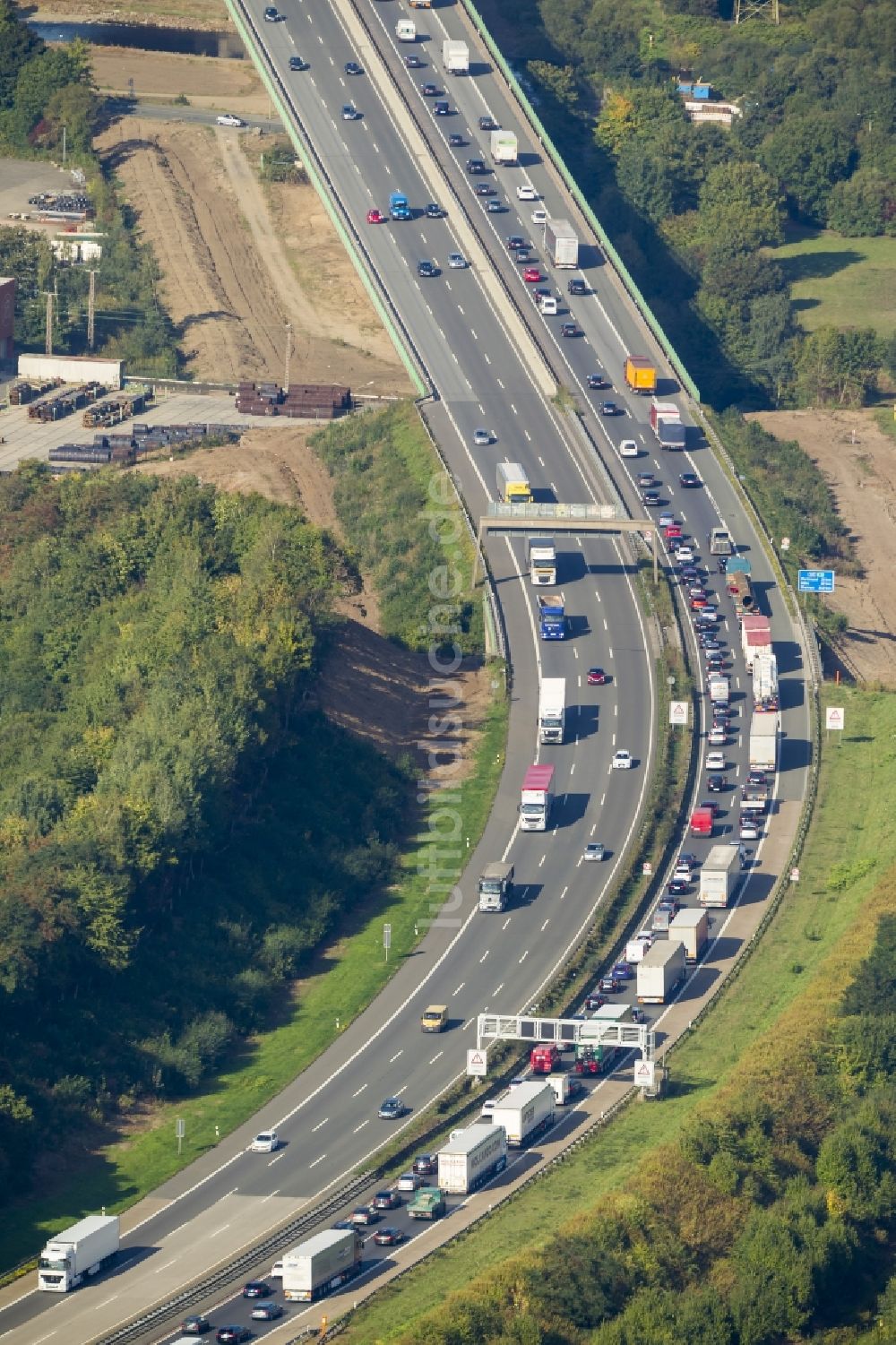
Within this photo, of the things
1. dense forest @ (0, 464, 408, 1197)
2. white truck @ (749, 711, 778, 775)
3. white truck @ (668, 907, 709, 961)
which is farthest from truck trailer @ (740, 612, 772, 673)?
white truck @ (668, 907, 709, 961)

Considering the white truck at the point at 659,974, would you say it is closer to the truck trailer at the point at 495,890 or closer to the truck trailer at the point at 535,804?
the truck trailer at the point at 495,890

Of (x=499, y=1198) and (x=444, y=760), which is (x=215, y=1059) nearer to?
(x=499, y=1198)

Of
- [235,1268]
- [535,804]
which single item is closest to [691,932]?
[535,804]

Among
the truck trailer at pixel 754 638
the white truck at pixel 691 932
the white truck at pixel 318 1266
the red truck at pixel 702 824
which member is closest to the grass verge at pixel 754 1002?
the white truck at pixel 318 1266

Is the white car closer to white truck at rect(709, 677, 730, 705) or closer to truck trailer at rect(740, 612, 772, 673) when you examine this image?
white truck at rect(709, 677, 730, 705)

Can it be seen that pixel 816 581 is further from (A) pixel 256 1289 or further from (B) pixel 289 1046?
(A) pixel 256 1289

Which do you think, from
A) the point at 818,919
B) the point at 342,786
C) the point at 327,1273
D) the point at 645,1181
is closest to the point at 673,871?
the point at 818,919
